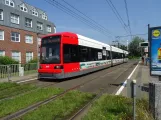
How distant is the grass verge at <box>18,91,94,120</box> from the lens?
246 inches

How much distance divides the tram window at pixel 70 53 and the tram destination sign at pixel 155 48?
871 cm

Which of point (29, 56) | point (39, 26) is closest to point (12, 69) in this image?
point (29, 56)

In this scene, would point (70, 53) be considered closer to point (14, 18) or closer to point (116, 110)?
point (116, 110)

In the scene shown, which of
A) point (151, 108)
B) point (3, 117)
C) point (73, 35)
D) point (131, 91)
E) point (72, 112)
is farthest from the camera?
point (73, 35)

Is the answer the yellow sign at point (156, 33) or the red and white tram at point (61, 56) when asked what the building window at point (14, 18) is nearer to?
the red and white tram at point (61, 56)

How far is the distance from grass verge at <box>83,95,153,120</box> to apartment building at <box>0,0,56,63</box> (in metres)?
30.0

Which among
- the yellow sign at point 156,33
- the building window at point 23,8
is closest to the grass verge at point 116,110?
the yellow sign at point 156,33

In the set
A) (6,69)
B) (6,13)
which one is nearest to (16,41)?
(6,13)

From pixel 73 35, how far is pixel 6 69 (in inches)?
226

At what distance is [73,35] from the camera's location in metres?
16.1

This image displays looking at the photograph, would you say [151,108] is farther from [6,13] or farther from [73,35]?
[6,13]

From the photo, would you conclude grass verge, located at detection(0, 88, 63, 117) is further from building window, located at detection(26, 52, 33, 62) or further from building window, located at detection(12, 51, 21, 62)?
building window, located at detection(26, 52, 33, 62)

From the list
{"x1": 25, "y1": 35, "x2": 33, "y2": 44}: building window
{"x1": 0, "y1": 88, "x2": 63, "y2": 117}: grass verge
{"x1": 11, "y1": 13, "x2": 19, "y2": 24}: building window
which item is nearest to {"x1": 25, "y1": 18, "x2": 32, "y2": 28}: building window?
{"x1": 25, "y1": 35, "x2": 33, "y2": 44}: building window

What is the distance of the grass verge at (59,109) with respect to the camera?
6258mm
